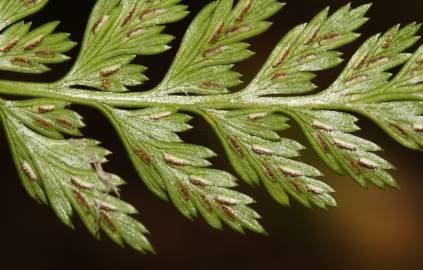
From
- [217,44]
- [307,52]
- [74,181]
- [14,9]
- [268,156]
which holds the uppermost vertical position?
[307,52]

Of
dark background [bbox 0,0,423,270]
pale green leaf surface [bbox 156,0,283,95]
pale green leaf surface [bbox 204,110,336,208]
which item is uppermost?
pale green leaf surface [bbox 156,0,283,95]

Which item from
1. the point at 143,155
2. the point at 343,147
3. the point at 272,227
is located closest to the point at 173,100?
the point at 143,155

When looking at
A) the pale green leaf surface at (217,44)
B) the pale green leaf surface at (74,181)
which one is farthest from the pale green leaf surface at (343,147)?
the pale green leaf surface at (74,181)

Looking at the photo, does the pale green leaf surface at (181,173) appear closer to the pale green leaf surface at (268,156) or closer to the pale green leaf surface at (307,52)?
the pale green leaf surface at (268,156)

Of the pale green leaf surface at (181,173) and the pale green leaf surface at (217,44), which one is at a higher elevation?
the pale green leaf surface at (217,44)

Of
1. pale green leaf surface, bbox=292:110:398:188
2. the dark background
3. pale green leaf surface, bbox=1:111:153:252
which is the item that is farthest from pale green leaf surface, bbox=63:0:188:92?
the dark background

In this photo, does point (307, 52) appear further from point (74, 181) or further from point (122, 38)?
point (74, 181)

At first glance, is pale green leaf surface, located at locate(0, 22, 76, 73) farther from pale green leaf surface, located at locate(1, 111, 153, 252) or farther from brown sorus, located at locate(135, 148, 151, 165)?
brown sorus, located at locate(135, 148, 151, 165)

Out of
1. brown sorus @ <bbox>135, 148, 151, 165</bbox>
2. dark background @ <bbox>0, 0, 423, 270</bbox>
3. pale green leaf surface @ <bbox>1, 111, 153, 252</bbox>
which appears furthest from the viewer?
dark background @ <bbox>0, 0, 423, 270</bbox>

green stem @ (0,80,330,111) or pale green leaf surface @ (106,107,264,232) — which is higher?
green stem @ (0,80,330,111)
